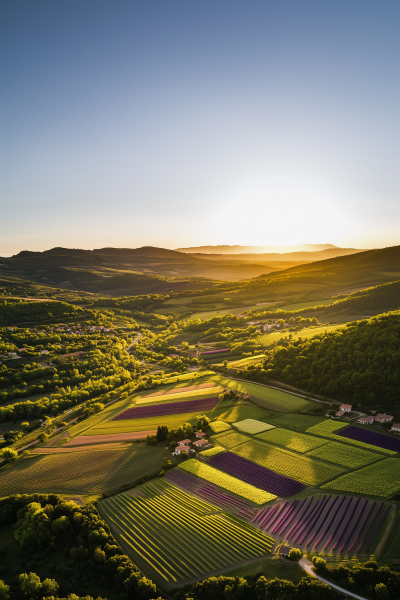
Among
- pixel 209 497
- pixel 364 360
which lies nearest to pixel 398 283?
pixel 364 360

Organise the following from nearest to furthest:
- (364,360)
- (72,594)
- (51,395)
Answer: (72,594)
(364,360)
(51,395)

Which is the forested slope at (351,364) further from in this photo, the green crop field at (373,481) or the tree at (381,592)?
the tree at (381,592)

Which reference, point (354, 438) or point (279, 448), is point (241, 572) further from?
point (354, 438)

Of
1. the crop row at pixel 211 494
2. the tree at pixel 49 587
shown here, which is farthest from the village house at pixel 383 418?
the tree at pixel 49 587

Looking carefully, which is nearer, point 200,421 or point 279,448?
point 279,448

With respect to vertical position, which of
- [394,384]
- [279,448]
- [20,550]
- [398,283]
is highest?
[398,283]

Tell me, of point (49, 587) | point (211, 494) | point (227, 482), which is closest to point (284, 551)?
point (211, 494)
